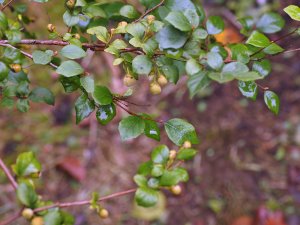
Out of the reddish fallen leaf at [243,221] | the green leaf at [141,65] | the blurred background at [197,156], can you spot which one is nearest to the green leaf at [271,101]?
the green leaf at [141,65]

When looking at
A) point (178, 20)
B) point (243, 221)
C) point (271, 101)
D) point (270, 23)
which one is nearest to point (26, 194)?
point (178, 20)

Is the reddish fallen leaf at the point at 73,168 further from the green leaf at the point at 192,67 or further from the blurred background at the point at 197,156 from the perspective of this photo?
the green leaf at the point at 192,67

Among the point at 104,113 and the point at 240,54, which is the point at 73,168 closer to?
the point at 104,113

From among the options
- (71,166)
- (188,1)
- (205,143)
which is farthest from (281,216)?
(188,1)

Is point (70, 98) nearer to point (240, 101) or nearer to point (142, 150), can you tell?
point (142, 150)

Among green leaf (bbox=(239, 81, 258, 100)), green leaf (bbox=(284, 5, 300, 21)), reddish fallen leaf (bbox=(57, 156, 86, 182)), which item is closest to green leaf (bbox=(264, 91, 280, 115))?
green leaf (bbox=(239, 81, 258, 100))
